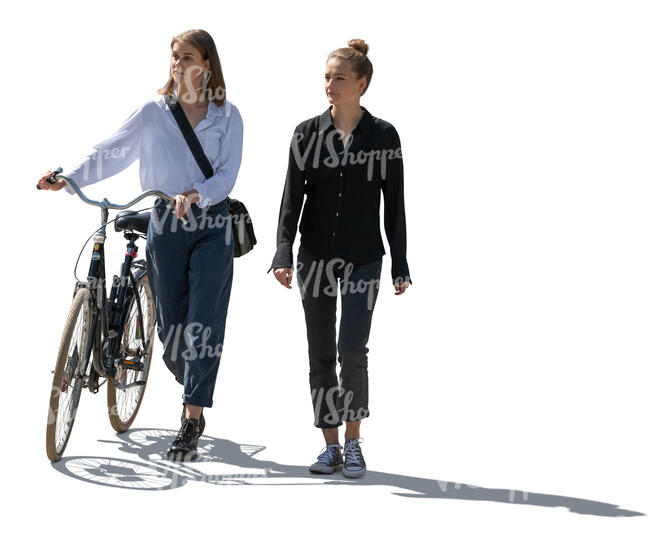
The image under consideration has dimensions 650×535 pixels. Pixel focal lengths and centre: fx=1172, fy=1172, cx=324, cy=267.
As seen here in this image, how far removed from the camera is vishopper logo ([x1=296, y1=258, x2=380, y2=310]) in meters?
6.64

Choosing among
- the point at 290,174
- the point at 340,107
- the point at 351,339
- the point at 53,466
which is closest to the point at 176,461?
the point at 53,466

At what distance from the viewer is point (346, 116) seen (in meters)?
6.64

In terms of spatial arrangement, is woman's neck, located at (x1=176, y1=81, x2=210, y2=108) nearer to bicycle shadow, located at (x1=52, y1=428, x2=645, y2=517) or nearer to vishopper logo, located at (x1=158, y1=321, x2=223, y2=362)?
vishopper logo, located at (x1=158, y1=321, x2=223, y2=362)

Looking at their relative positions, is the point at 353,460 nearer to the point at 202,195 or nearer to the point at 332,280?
the point at 332,280

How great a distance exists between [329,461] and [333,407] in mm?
317

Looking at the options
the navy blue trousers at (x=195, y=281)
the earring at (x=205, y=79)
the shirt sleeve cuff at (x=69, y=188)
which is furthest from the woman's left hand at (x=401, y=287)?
the shirt sleeve cuff at (x=69, y=188)

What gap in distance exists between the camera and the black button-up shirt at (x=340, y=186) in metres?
6.62

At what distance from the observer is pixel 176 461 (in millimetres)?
6922

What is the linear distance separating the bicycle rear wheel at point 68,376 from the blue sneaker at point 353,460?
1.60 meters

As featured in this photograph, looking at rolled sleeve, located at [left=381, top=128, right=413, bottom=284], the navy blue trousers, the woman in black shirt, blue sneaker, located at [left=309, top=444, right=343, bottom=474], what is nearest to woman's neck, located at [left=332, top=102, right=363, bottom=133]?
the woman in black shirt

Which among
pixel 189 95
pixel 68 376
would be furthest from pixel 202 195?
pixel 68 376

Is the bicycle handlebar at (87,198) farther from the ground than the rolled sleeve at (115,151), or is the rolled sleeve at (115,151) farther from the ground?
the rolled sleeve at (115,151)

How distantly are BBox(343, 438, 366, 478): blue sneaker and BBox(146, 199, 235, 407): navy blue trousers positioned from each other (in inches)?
35.3

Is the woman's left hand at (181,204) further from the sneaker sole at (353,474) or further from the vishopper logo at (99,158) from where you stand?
the sneaker sole at (353,474)
